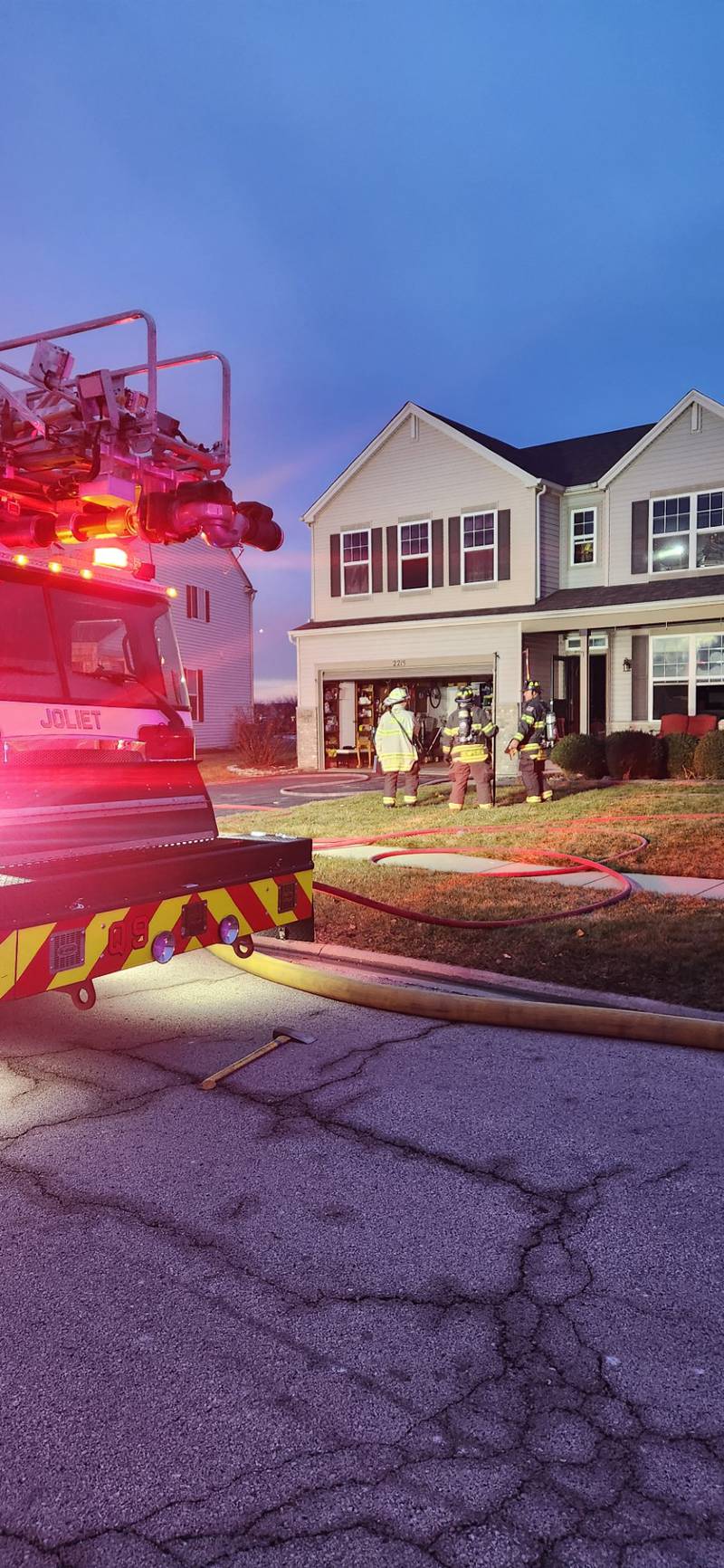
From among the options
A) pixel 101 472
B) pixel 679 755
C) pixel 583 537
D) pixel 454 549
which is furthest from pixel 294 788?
pixel 101 472

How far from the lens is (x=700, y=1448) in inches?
87.6

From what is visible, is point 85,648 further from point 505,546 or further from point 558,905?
point 505,546

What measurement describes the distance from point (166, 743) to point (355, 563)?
20801 millimetres

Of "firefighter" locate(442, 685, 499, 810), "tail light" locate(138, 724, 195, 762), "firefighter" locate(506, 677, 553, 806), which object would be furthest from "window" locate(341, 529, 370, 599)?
"tail light" locate(138, 724, 195, 762)

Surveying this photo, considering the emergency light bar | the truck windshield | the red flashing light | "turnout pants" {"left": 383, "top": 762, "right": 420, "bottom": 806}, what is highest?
the emergency light bar

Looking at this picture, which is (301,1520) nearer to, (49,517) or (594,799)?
(49,517)

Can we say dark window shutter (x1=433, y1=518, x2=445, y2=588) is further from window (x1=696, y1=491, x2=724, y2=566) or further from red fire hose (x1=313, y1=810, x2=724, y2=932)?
red fire hose (x1=313, y1=810, x2=724, y2=932)

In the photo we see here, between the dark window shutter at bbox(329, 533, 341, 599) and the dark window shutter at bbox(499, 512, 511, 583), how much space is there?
4.47 meters

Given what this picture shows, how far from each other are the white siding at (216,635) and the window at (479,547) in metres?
12.4

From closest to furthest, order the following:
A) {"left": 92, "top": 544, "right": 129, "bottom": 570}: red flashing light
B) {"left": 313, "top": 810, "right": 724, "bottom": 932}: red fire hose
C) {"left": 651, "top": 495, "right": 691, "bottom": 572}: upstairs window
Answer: {"left": 92, "top": 544, "right": 129, "bottom": 570}: red flashing light, {"left": 313, "top": 810, "right": 724, "bottom": 932}: red fire hose, {"left": 651, "top": 495, "right": 691, "bottom": 572}: upstairs window

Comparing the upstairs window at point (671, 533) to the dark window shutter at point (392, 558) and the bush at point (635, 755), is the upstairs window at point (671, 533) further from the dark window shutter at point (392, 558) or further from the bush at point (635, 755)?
the dark window shutter at point (392, 558)

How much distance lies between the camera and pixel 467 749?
46.7 feet

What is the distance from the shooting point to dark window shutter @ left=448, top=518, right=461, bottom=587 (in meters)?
23.7

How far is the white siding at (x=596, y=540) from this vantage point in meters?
22.8
